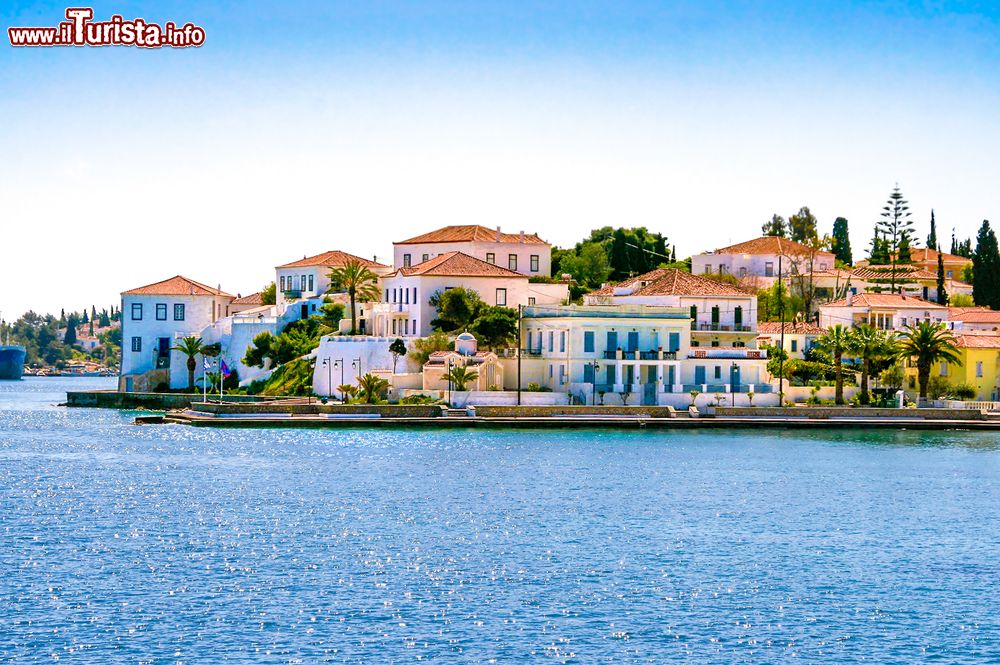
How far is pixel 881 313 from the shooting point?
295 ft

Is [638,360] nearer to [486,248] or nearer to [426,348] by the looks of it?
[426,348]

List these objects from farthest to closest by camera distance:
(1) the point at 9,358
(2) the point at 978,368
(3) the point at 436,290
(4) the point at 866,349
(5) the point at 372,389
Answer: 1. (1) the point at 9,358
2. (3) the point at 436,290
3. (2) the point at 978,368
4. (4) the point at 866,349
5. (5) the point at 372,389

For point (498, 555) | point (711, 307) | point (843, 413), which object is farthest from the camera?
point (711, 307)

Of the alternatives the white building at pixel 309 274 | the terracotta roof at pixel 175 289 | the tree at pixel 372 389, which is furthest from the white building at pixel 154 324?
the tree at pixel 372 389

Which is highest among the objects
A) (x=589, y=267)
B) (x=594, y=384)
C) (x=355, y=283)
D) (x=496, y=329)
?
(x=589, y=267)

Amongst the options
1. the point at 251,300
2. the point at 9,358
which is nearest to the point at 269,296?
the point at 251,300

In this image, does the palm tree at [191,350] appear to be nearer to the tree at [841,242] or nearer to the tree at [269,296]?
the tree at [269,296]

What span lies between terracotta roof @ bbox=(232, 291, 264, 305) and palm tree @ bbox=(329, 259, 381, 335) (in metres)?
10.4

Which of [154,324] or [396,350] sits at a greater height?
[154,324]

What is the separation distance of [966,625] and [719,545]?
29.1 feet

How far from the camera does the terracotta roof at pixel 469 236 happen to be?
94.4 m

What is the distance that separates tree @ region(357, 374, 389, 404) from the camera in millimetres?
72688

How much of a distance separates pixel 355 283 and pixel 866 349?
30.0 meters

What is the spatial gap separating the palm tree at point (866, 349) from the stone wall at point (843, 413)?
12.3 feet
